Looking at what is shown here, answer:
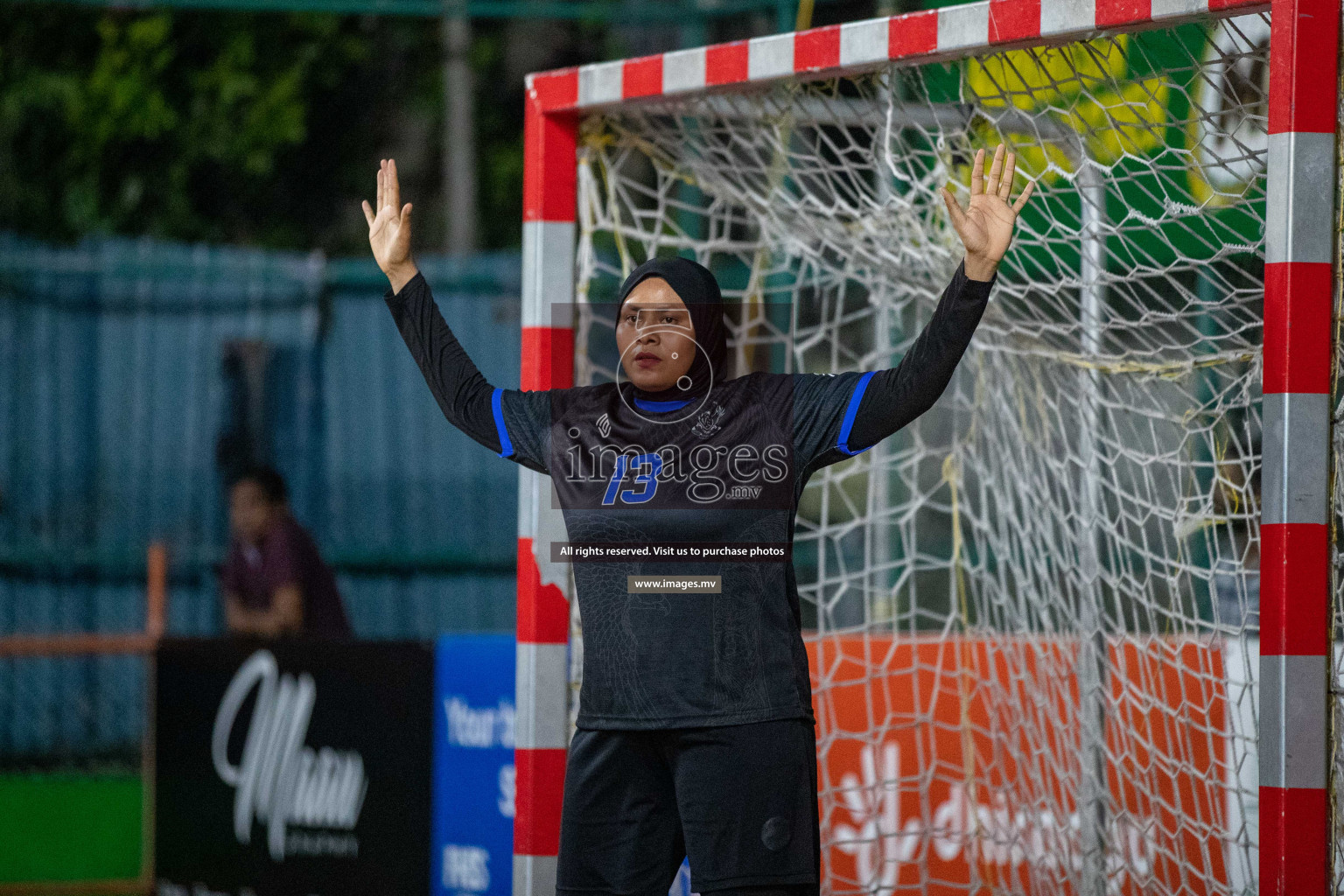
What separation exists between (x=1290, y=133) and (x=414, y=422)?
22.4 feet

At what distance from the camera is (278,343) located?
8969 millimetres

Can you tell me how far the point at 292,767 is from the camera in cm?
555

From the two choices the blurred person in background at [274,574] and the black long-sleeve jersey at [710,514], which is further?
the blurred person in background at [274,574]

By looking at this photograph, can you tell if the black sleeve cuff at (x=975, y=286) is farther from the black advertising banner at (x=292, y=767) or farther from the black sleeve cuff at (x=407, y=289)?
the black advertising banner at (x=292, y=767)

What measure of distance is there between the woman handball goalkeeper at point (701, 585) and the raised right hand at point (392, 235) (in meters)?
0.53

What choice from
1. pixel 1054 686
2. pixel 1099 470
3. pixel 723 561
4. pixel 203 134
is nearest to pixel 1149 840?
pixel 1054 686

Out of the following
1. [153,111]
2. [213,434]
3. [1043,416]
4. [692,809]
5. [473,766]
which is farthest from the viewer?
[153,111]

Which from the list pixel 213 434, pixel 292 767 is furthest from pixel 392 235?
pixel 213 434

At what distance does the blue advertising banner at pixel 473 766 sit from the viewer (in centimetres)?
511

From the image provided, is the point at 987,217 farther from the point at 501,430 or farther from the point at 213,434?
the point at 213,434

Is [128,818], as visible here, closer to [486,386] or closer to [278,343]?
[278,343]

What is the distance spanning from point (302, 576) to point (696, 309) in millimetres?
4822

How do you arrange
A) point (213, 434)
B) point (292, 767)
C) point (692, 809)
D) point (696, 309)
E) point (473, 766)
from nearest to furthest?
point (692, 809) → point (696, 309) → point (473, 766) → point (292, 767) → point (213, 434)

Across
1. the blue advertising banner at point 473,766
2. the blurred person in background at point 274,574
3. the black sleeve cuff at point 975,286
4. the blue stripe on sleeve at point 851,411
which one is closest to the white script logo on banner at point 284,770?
the blue advertising banner at point 473,766
